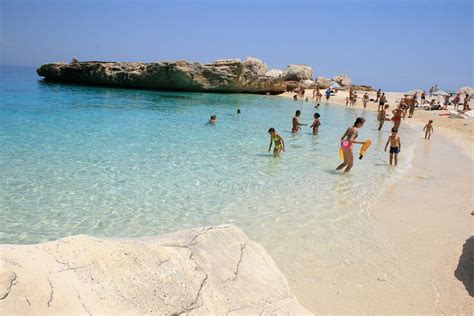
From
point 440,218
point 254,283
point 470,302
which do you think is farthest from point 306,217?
point 254,283

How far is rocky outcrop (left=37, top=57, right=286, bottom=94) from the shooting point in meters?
36.6

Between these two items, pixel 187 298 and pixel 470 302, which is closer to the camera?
pixel 187 298

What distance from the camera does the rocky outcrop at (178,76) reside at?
36594mm

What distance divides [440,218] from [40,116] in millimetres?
17778

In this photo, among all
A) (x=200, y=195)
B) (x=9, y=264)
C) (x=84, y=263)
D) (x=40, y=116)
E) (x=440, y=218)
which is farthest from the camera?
(x=40, y=116)

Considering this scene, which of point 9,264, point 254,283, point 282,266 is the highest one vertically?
point 9,264

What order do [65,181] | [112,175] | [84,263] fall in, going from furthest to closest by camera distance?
1. [112,175]
2. [65,181]
3. [84,263]

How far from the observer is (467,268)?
4.55m

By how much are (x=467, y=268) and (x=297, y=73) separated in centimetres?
4391

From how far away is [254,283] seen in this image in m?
2.85

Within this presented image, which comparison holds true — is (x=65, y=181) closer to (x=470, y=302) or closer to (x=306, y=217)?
(x=306, y=217)

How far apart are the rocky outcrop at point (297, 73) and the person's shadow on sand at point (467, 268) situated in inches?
1689

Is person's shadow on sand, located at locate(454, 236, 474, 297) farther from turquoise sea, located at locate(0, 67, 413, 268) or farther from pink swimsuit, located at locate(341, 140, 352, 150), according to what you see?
pink swimsuit, located at locate(341, 140, 352, 150)

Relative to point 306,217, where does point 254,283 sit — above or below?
above
